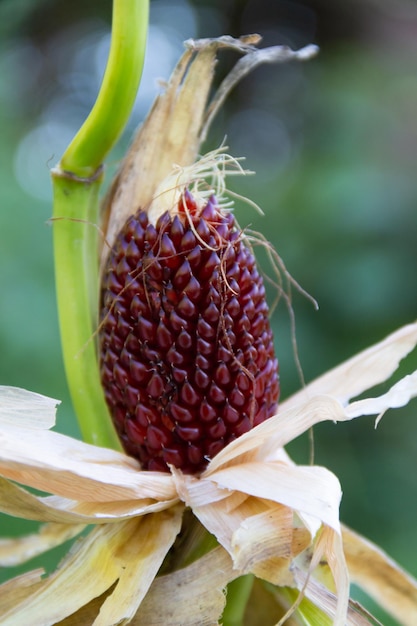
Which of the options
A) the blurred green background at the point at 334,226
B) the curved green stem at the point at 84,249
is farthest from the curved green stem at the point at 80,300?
the blurred green background at the point at 334,226

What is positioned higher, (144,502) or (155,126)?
(155,126)

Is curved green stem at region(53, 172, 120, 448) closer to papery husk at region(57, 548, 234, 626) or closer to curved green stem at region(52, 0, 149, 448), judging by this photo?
curved green stem at region(52, 0, 149, 448)

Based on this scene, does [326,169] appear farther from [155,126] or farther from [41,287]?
[155,126]

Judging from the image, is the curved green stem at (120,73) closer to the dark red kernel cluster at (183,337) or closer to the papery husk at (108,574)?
the dark red kernel cluster at (183,337)

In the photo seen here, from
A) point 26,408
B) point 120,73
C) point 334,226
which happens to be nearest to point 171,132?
point 120,73

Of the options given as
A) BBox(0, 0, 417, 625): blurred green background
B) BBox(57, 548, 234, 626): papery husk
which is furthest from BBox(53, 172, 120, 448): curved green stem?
BBox(0, 0, 417, 625): blurred green background

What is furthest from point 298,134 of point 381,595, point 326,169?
point 381,595

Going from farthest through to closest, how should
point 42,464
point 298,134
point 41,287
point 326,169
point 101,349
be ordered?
1. point 298,134
2. point 326,169
3. point 41,287
4. point 101,349
5. point 42,464
